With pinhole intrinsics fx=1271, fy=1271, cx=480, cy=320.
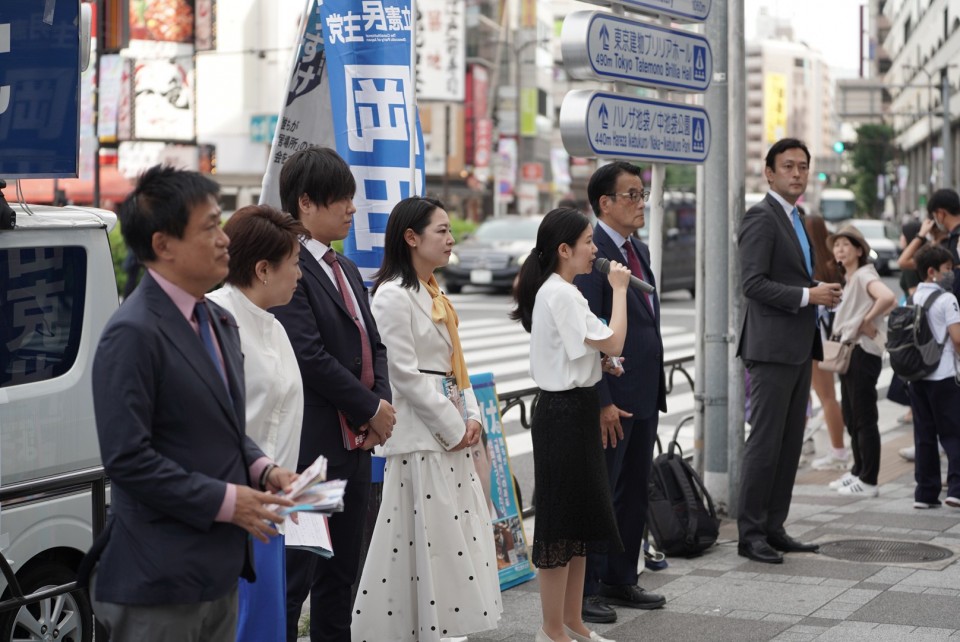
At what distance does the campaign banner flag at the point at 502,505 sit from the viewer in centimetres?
595

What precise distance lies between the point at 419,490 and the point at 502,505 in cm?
150

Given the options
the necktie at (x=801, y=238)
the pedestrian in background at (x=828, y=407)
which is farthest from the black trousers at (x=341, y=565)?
the pedestrian in background at (x=828, y=407)

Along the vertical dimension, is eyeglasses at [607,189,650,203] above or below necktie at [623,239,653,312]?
above

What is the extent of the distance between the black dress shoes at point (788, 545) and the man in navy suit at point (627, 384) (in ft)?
3.99

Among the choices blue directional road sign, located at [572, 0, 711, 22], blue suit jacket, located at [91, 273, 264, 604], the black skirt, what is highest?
blue directional road sign, located at [572, 0, 711, 22]

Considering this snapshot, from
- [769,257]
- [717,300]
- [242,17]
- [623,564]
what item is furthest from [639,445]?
[242,17]

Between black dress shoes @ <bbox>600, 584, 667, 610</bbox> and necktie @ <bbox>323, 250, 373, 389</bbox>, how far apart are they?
1.93m

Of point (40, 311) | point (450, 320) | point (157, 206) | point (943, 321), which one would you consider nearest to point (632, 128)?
point (450, 320)

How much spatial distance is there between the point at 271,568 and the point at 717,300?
4.33 meters

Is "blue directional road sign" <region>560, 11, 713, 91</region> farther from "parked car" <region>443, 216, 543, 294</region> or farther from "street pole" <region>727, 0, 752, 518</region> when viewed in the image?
"parked car" <region>443, 216, 543, 294</region>

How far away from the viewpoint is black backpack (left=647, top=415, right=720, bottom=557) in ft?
21.0

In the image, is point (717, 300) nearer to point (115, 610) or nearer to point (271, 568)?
point (271, 568)

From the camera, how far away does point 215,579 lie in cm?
280

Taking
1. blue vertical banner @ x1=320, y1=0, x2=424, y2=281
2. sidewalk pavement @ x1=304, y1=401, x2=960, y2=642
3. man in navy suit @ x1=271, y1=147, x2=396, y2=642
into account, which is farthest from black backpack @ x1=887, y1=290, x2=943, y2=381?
man in navy suit @ x1=271, y1=147, x2=396, y2=642
